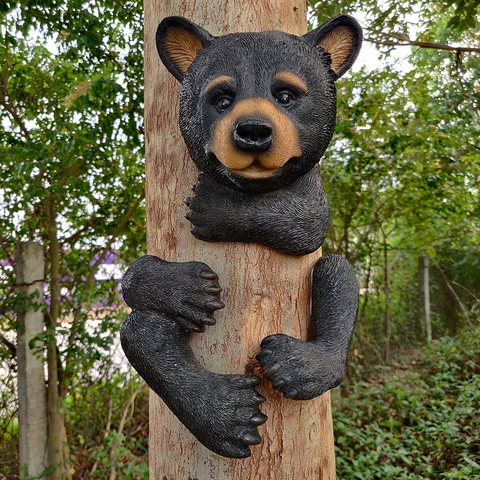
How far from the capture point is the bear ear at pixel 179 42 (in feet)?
3.35

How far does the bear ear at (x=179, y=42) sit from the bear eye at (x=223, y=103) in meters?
0.17

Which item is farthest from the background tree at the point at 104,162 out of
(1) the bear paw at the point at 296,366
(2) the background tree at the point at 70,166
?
(1) the bear paw at the point at 296,366

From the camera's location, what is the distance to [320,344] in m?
1.01

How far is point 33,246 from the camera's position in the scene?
290 centimetres

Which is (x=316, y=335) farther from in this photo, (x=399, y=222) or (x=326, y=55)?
(x=399, y=222)

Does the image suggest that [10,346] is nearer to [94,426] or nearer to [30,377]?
[30,377]

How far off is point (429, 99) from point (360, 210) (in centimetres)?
126

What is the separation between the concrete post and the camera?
279 cm

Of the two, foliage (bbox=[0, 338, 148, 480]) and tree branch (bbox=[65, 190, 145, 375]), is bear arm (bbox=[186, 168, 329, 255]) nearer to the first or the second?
tree branch (bbox=[65, 190, 145, 375])

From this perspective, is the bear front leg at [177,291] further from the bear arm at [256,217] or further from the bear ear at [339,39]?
the bear ear at [339,39]

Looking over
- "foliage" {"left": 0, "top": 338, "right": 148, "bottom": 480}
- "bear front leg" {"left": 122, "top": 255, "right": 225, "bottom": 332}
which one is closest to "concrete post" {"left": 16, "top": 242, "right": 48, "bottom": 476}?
"foliage" {"left": 0, "top": 338, "right": 148, "bottom": 480}

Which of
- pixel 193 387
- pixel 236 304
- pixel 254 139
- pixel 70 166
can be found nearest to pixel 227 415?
pixel 193 387

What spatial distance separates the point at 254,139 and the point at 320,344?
19.6 inches

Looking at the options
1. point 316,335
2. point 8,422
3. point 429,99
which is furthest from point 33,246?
point 429,99
